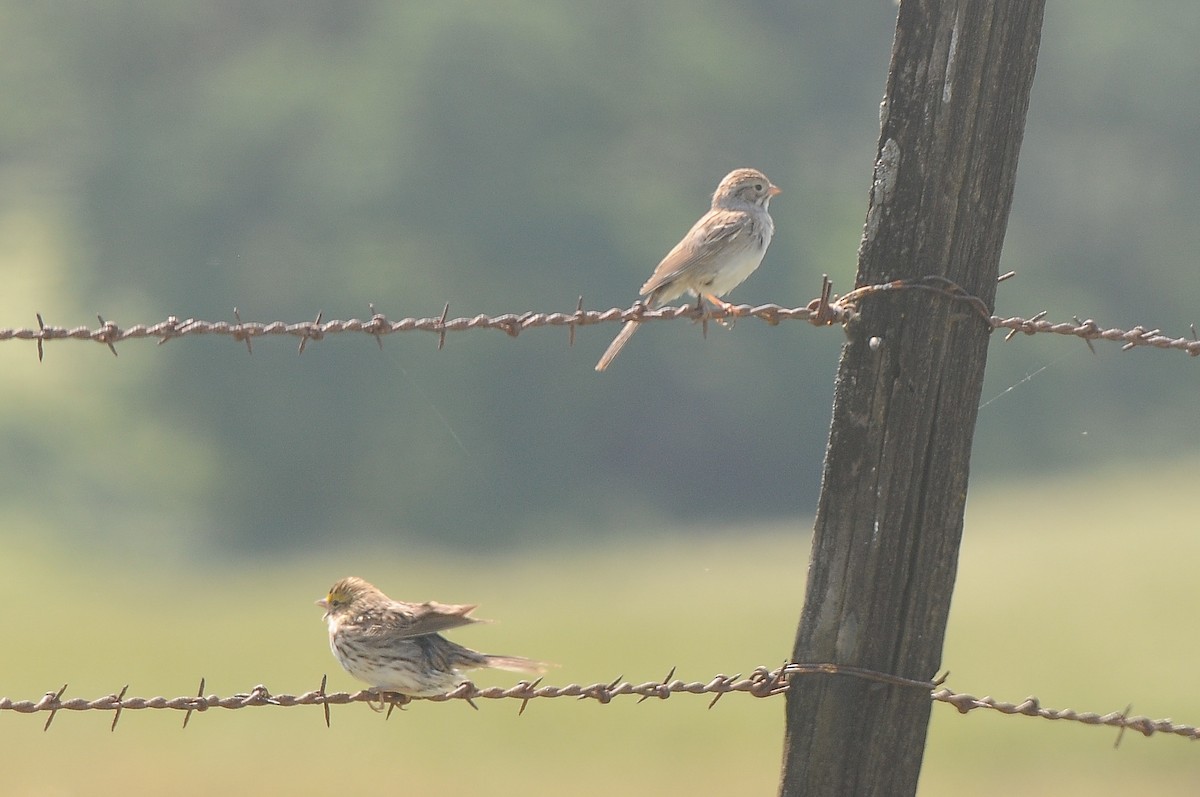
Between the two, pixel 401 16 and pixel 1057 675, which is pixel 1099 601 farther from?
pixel 401 16

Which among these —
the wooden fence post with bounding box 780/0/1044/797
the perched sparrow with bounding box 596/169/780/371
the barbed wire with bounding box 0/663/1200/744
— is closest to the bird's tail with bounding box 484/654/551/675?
the barbed wire with bounding box 0/663/1200/744

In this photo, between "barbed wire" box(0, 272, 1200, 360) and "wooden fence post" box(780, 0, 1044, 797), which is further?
"barbed wire" box(0, 272, 1200, 360)

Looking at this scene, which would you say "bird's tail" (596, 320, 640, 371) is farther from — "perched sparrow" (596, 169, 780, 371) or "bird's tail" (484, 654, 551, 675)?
"bird's tail" (484, 654, 551, 675)

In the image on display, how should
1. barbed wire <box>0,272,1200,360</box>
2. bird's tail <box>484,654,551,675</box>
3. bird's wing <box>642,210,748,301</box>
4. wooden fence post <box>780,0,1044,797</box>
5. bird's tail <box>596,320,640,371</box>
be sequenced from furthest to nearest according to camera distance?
1. bird's wing <box>642,210,748,301</box>
2. bird's tail <box>596,320,640,371</box>
3. bird's tail <box>484,654,551,675</box>
4. barbed wire <box>0,272,1200,360</box>
5. wooden fence post <box>780,0,1044,797</box>

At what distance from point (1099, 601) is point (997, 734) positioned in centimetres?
526

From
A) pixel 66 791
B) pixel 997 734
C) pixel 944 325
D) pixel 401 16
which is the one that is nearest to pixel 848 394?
pixel 944 325

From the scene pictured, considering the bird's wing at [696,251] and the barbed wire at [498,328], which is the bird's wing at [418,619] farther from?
the bird's wing at [696,251]

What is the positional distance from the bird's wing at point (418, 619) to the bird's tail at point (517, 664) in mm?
203

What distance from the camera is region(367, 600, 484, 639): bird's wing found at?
616 cm

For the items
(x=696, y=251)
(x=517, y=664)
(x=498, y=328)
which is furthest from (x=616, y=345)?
(x=498, y=328)

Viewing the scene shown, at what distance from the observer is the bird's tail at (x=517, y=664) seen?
597 centimetres

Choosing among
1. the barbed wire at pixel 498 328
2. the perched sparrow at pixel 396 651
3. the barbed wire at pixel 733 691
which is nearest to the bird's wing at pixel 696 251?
the perched sparrow at pixel 396 651

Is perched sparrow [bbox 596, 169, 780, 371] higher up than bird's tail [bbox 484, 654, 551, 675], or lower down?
higher up

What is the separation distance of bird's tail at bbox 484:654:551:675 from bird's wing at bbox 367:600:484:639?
0.67ft
